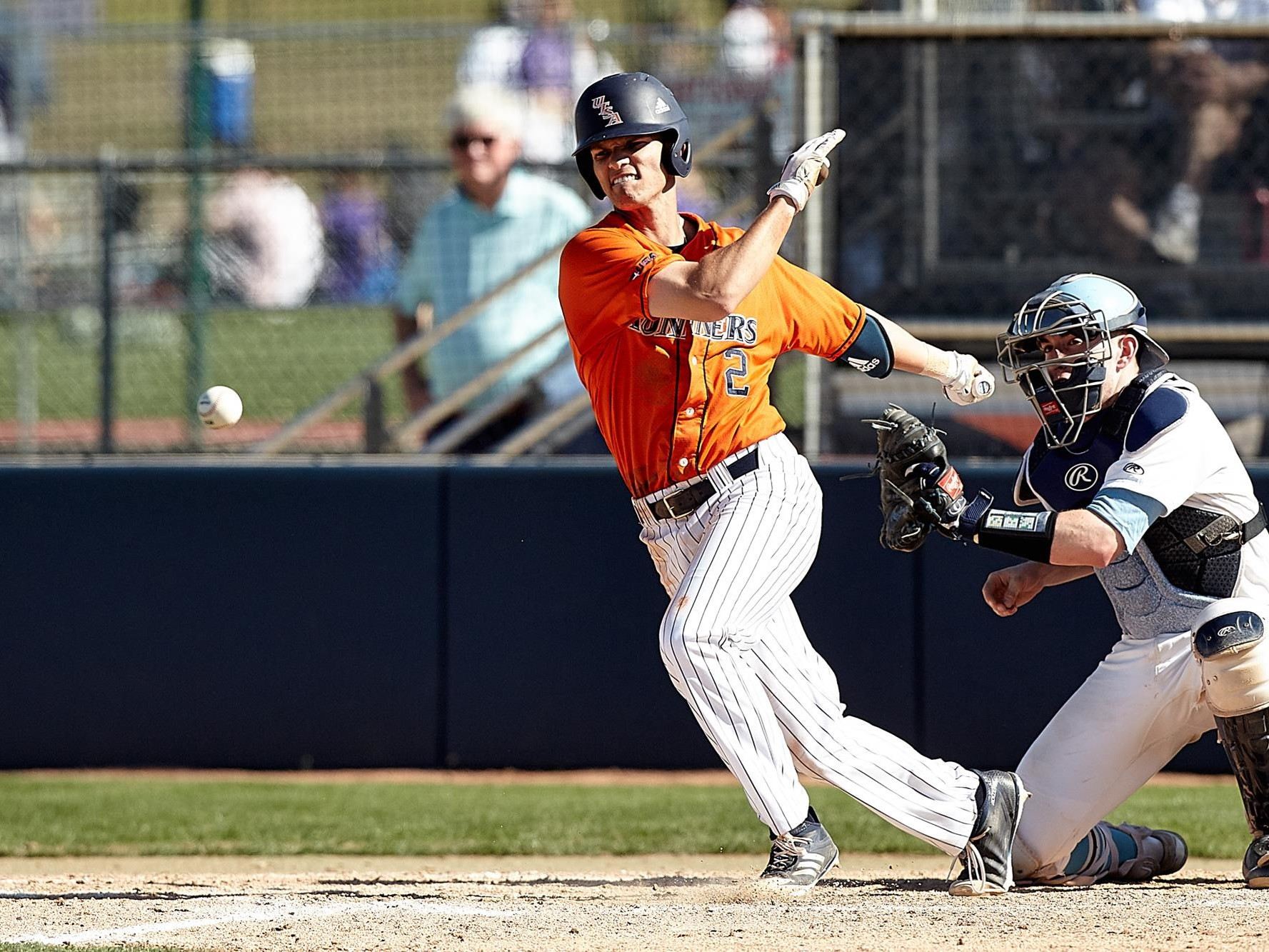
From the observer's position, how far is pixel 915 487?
4062 mm

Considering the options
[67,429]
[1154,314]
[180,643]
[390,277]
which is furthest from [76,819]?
[1154,314]

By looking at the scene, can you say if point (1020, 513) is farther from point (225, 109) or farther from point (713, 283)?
point (225, 109)

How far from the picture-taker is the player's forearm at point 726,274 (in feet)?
13.0

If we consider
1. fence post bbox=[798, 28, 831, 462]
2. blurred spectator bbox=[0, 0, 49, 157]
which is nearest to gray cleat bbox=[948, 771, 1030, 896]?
fence post bbox=[798, 28, 831, 462]

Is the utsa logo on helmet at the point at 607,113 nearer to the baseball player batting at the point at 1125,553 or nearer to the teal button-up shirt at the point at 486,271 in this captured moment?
the baseball player batting at the point at 1125,553

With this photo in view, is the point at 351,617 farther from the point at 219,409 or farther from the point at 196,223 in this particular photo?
the point at 196,223

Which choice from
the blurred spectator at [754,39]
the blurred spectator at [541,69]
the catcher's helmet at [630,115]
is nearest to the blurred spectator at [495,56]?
the blurred spectator at [541,69]

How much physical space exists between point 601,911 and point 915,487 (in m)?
1.26

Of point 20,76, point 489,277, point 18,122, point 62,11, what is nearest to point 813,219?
point 489,277

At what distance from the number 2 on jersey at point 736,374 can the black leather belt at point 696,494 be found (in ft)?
0.49

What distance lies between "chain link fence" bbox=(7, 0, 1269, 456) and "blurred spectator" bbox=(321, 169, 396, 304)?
1 centimetres

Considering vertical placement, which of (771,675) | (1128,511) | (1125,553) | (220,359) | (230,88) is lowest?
(771,675)

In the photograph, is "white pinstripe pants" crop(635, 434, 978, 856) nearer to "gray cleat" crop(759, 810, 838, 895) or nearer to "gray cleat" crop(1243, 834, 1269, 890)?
"gray cleat" crop(759, 810, 838, 895)

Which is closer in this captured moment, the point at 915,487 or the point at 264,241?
the point at 915,487
